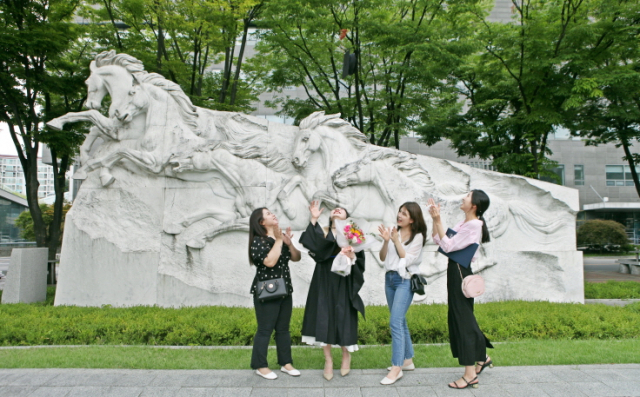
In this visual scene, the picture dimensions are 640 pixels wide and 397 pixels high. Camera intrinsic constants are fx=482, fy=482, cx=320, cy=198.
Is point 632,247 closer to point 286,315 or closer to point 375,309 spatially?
point 375,309

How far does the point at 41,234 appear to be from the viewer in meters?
11.2

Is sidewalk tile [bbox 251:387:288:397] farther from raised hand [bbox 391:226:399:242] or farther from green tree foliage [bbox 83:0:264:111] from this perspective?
green tree foliage [bbox 83:0:264:111]

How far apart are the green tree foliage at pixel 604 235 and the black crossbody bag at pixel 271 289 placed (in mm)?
23218

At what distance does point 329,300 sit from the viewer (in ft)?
13.5

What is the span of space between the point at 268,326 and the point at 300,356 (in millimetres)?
812

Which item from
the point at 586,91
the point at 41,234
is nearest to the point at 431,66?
the point at 586,91

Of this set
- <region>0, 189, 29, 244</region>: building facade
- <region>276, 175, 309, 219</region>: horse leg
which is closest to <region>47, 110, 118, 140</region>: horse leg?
<region>276, 175, 309, 219</region>: horse leg

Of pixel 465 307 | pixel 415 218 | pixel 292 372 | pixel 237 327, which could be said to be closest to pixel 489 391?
pixel 465 307

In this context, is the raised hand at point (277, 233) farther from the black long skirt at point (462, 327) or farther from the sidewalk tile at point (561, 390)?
the sidewalk tile at point (561, 390)

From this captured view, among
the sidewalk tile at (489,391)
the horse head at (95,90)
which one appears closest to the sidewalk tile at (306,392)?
the sidewalk tile at (489,391)

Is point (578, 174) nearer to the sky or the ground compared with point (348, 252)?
nearer to the sky

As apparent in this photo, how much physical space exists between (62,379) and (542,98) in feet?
36.3

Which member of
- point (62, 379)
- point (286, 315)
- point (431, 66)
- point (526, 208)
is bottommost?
point (62, 379)

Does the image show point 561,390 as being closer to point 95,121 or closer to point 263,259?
point 263,259
